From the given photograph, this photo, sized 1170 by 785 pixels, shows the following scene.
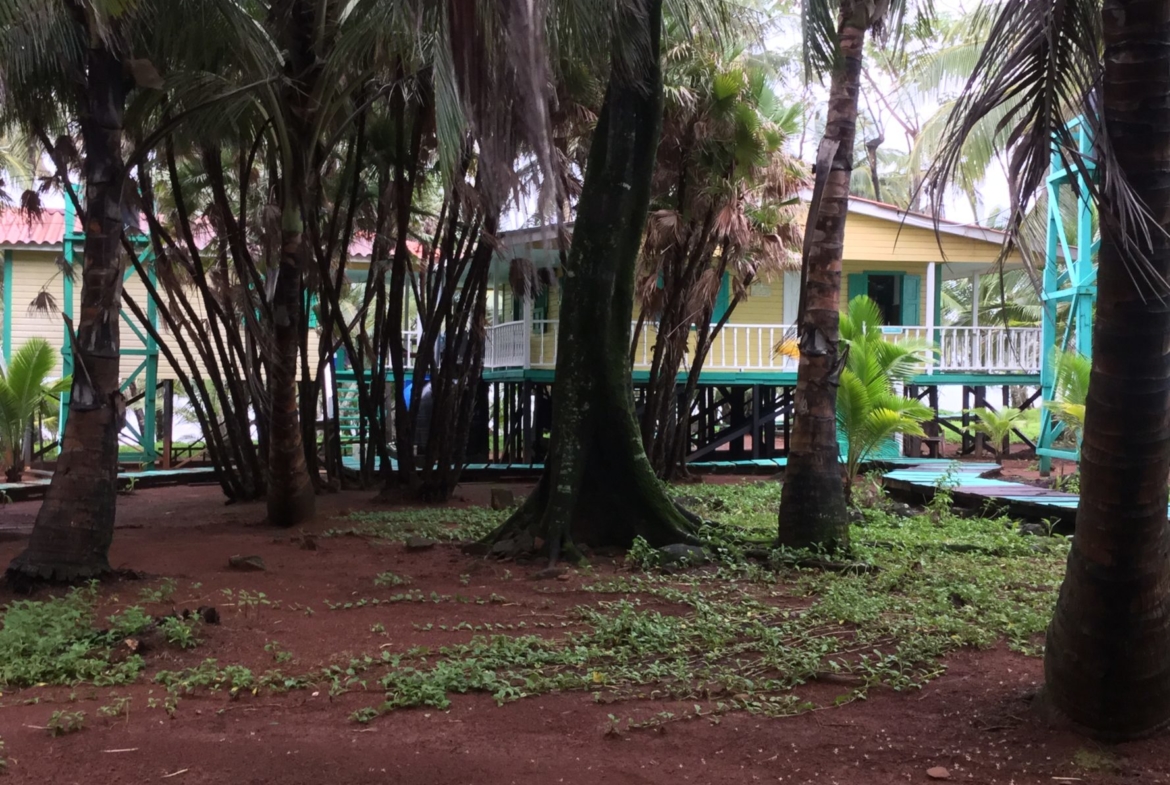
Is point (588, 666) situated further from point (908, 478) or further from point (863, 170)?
point (863, 170)

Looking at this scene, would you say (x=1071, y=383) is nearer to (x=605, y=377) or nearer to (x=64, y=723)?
(x=605, y=377)

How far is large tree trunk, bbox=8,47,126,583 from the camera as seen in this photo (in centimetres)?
625

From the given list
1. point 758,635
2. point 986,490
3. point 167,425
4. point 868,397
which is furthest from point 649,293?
point 167,425

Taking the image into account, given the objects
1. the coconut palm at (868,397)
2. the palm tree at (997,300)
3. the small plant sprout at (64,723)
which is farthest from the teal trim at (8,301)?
the palm tree at (997,300)

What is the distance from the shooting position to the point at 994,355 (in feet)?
60.7

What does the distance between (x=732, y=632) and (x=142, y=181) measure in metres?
9.03

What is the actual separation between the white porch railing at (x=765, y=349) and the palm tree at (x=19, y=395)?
789 centimetres

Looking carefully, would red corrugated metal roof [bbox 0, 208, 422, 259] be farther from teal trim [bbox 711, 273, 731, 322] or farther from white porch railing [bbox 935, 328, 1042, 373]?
white porch railing [bbox 935, 328, 1042, 373]

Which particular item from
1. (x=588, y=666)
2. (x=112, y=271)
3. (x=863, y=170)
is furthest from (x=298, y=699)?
(x=863, y=170)

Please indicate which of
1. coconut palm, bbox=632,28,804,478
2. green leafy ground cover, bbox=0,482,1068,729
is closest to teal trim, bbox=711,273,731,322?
coconut palm, bbox=632,28,804,478

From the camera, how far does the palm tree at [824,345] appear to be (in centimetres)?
728

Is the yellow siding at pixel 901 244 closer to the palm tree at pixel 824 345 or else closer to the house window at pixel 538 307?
the house window at pixel 538 307

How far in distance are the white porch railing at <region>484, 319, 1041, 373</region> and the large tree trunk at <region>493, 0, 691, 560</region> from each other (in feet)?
31.6

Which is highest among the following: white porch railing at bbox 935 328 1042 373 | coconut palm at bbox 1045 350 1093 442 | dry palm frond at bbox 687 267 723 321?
dry palm frond at bbox 687 267 723 321
